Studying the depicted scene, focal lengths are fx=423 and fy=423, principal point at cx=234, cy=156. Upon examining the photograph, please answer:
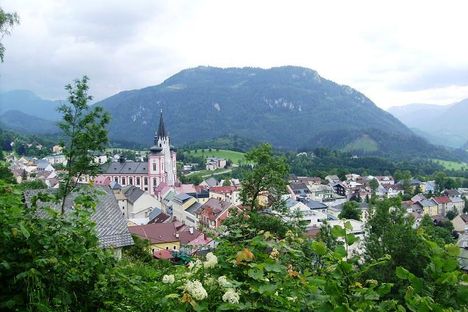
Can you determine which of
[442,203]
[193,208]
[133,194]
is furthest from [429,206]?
[133,194]

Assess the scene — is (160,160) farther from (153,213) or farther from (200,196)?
(153,213)

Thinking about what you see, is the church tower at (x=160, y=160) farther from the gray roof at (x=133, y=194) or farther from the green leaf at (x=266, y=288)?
the green leaf at (x=266, y=288)

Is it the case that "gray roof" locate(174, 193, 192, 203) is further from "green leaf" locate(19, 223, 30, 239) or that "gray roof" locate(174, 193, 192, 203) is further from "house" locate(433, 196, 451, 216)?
"green leaf" locate(19, 223, 30, 239)

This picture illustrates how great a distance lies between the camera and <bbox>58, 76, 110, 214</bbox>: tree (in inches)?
492

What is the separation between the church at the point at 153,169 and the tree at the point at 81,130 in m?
63.0

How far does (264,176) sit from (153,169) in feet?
207

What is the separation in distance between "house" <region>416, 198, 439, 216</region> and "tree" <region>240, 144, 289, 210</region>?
5786 cm

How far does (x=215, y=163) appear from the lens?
124m

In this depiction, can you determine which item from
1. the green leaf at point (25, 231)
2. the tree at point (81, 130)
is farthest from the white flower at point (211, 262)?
the tree at point (81, 130)

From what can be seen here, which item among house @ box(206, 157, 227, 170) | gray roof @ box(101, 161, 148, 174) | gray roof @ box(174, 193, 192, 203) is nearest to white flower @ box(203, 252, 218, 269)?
gray roof @ box(174, 193, 192, 203)

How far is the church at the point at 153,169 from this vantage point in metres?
77.9

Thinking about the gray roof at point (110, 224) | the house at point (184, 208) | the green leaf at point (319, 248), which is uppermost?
the green leaf at point (319, 248)

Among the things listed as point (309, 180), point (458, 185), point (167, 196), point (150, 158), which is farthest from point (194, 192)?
point (458, 185)

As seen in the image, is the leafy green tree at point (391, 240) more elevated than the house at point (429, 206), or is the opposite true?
the leafy green tree at point (391, 240)
